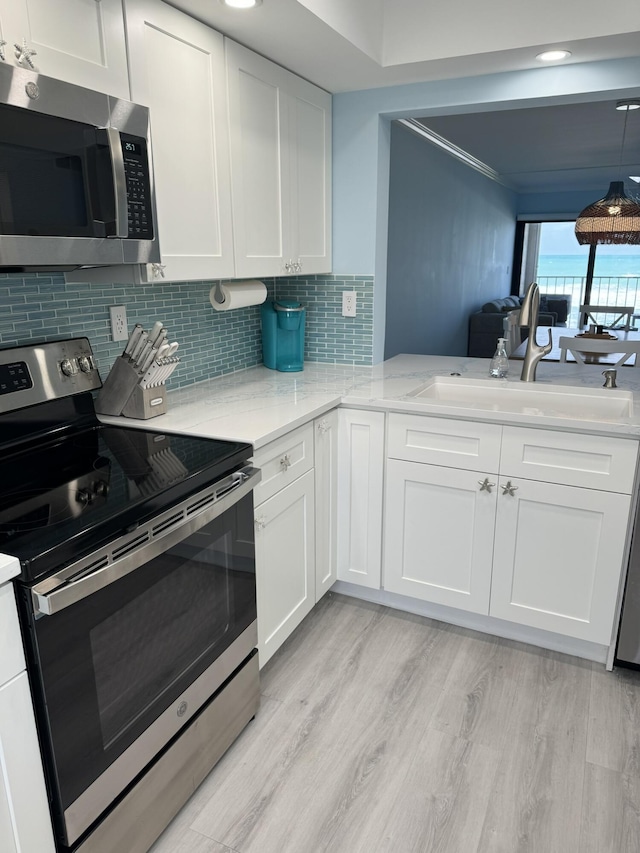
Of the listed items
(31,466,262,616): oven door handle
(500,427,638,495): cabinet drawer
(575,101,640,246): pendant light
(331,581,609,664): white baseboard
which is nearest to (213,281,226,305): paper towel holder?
(31,466,262,616): oven door handle

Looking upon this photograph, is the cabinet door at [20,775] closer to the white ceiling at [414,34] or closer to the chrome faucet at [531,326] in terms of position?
the white ceiling at [414,34]

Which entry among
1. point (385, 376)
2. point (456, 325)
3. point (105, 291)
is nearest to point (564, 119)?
point (456, 325)

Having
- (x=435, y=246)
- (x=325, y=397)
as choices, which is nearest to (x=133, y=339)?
(x=325, y=397)

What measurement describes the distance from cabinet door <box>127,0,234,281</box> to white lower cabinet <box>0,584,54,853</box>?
3.54ft

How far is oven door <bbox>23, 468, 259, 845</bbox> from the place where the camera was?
1105 millimetres

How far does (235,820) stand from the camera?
1562mm

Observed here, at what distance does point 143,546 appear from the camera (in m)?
1.27

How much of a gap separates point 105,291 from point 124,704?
124 centimetres

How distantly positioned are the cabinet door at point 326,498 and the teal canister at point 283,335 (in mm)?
527

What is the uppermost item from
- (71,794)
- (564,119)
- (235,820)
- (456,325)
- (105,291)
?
(564,119)

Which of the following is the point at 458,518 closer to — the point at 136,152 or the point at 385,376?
the point at 385,376

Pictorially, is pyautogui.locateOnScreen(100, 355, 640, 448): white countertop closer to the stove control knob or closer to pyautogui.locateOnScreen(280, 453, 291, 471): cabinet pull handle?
pyautogui.locateOnScreen(280, 453, 291, 471): cabinet pull handle

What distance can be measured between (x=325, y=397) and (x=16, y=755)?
58.0 inches

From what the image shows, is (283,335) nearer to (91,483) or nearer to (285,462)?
(285,462)
